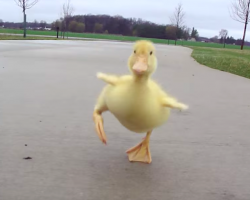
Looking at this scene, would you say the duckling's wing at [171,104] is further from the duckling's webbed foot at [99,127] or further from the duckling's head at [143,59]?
the duckling's webbed foot at [99,127]

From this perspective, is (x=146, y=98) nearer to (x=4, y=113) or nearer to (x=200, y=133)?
(x=200, y=133)

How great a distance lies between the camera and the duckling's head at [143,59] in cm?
197

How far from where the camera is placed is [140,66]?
197 centimetres

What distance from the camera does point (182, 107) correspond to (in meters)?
2.18

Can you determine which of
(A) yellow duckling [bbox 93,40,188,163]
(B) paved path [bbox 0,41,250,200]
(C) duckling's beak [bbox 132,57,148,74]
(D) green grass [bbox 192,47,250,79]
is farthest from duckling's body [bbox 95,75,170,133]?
(D) green grass [bbox 192,47,250,79]

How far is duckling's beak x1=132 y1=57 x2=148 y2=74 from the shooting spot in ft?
6.37

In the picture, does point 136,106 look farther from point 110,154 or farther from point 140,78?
point 110,154

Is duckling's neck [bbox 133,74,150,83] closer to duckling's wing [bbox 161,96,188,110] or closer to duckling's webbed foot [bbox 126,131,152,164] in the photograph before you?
duckling's wing [bbox 161,96,188,110]

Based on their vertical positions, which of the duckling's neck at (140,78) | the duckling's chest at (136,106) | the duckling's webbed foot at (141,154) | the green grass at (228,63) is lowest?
the green grass at (228,63)

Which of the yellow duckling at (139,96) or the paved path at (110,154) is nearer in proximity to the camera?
the yellow duckling at (139,96)

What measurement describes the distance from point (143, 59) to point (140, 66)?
0.07 m

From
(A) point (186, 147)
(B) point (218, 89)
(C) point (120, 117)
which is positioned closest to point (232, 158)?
(A) point (186, 147)

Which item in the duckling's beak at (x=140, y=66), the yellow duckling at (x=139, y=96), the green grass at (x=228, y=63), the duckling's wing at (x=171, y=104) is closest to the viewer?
the duckling's beak at (x=140, y=66)

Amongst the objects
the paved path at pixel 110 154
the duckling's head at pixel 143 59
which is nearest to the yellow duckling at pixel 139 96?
the duckling's head at pixel 143 59
